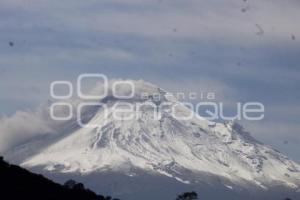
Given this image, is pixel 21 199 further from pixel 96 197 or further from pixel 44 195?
pixel 96 197

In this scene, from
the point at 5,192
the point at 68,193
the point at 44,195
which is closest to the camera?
the point at 5,192

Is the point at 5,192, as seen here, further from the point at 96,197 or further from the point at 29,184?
the point at 96,197

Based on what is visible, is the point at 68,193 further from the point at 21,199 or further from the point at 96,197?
the point at 21,199

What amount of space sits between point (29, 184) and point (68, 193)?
8797 mm

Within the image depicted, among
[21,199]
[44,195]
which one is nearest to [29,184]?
[44,195]

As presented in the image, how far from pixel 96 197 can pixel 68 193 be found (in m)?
8.45

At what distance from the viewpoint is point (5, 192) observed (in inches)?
4680

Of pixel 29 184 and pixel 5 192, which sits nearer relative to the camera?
pixel 5 192

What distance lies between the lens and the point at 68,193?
14000 cm

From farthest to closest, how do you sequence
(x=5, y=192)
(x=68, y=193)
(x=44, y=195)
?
(x=68, y=193) → (x=44, y=195) → (x=5, y=192)

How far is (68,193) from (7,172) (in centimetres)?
1059

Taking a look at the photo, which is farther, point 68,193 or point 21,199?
point 68,193

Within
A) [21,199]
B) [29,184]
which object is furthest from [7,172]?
[21,199]

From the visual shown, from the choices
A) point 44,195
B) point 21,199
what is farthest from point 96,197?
point 21,199
